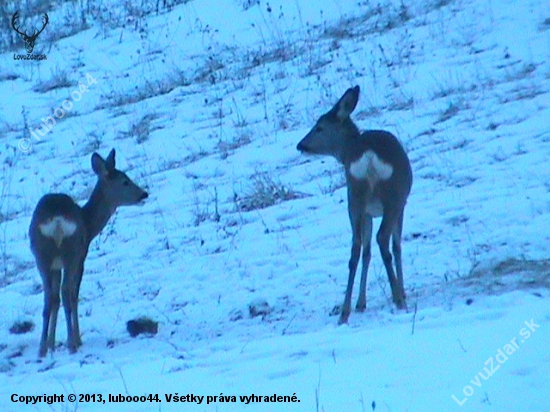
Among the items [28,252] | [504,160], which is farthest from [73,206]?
[504,160]

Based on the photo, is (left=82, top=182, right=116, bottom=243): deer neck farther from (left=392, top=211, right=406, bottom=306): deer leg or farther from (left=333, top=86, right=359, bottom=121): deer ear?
(left=392, top=211, right=406, bottom=306): deer leg

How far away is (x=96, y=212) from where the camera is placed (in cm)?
954

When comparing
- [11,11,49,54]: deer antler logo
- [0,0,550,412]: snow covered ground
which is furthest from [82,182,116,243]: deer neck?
[11,11,49,54]: deer antler logo

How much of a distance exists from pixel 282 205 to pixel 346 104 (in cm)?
256

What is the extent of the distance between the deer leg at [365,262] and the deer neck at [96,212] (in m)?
2.61

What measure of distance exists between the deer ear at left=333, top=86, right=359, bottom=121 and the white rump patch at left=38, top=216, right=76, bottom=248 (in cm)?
256

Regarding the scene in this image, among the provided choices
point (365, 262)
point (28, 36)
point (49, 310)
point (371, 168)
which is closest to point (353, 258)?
point (365, 262)

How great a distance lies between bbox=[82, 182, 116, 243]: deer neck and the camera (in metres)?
9.37

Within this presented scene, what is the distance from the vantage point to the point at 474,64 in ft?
47.5

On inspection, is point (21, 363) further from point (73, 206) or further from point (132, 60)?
point (132, 60)

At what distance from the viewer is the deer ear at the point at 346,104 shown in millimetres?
8961

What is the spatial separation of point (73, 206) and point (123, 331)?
3.76ft

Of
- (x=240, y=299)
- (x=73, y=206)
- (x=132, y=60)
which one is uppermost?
(x=132, y=60)

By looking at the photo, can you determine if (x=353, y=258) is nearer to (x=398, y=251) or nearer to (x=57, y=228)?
(x=398, y=251)
